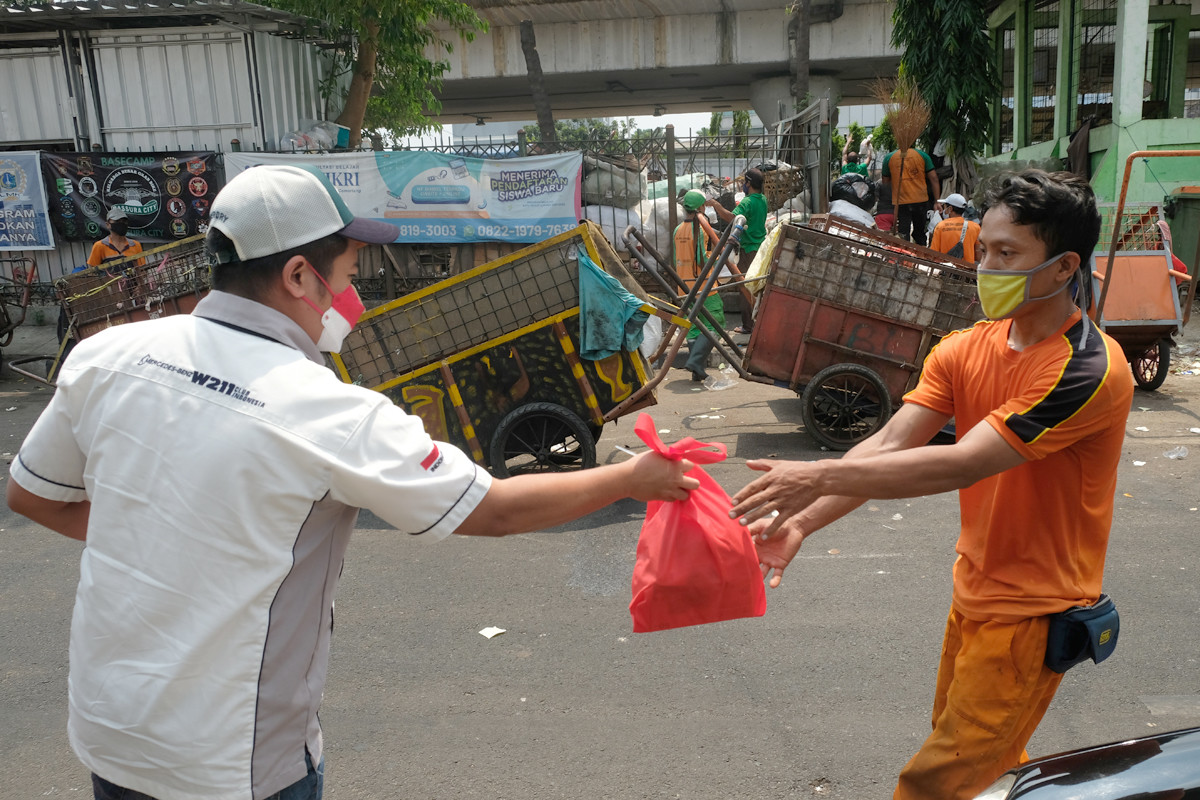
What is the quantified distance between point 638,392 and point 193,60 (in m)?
10.1

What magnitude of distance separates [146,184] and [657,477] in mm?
11932

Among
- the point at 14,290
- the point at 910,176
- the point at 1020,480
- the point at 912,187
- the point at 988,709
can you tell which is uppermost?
the point at 910,176

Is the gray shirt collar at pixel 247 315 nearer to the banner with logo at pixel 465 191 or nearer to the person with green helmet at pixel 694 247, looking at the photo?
the person with green helmet at pixel 694 247

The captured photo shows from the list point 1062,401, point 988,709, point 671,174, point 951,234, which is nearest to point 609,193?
point 671,174

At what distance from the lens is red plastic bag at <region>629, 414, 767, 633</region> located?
2.30 metres

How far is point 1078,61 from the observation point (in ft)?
46.9

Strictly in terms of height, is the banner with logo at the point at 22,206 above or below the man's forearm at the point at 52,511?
above

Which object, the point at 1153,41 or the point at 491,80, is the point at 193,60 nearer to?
the point at 491,80

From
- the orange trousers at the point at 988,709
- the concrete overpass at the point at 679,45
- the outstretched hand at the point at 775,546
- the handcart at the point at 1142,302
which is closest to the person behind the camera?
the orange trousers at the point at 988,709

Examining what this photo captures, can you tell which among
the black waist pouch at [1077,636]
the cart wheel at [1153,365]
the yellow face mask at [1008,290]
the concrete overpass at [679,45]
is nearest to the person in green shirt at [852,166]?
the concrete overpass at [679,45]

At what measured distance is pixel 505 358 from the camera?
20.1 feet

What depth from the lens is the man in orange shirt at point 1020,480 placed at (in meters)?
2.16

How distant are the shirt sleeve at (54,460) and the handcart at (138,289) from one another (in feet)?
22.6

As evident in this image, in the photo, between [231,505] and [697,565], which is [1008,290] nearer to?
[697,565]
